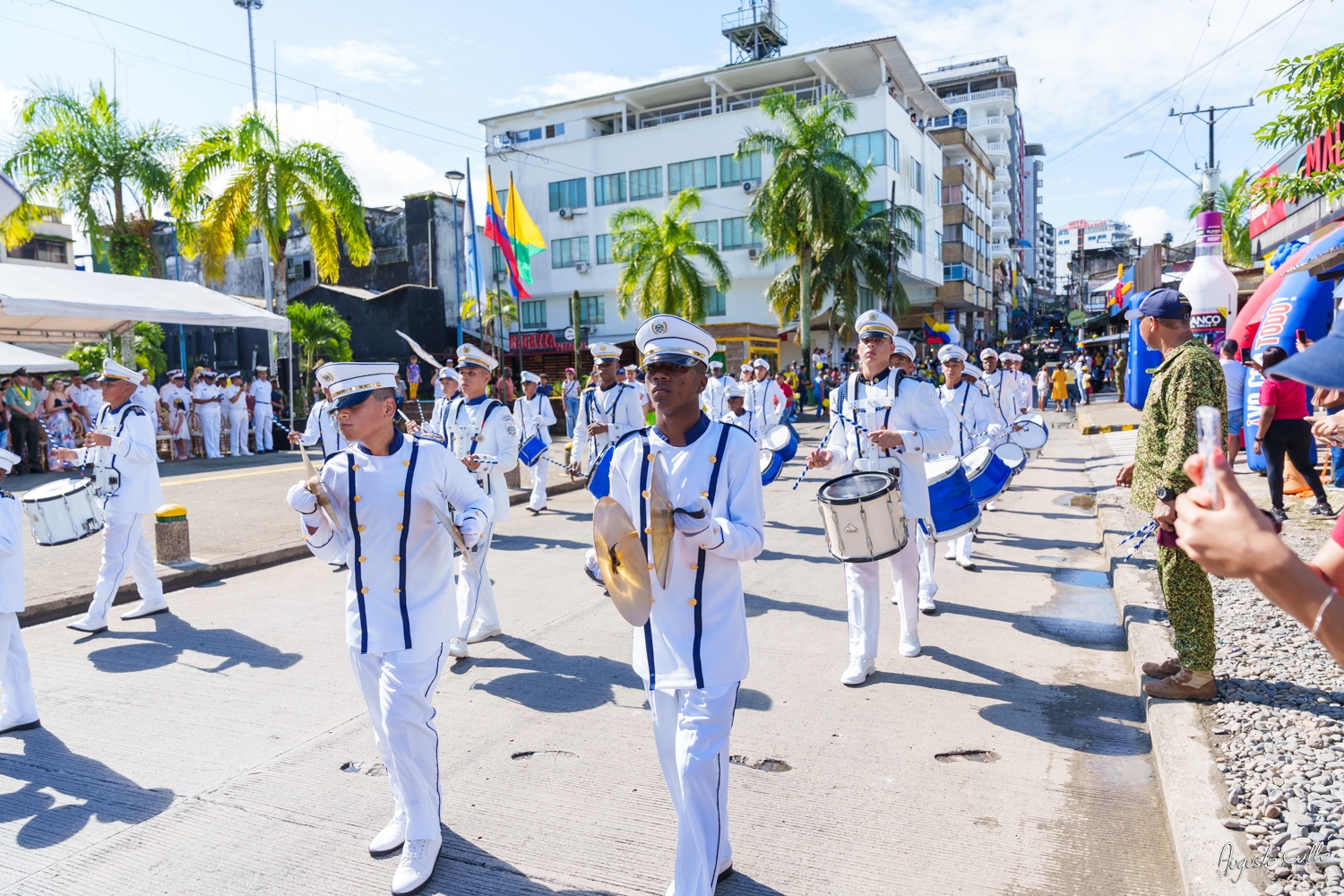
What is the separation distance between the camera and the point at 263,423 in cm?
2256

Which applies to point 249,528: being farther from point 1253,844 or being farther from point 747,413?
point 1253,844

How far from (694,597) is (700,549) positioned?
0.17 m

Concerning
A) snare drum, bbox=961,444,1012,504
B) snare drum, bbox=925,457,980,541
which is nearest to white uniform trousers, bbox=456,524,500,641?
snare drum, bbox=925,457,980,541

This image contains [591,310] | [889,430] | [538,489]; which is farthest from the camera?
[591,310]

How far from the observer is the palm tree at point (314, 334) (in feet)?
104

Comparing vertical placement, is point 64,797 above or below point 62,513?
below

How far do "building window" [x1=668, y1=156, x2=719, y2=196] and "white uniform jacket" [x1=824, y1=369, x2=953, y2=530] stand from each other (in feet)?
137

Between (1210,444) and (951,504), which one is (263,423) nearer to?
(951,504)

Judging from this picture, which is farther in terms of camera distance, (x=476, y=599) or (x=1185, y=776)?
(x=476, y=599)

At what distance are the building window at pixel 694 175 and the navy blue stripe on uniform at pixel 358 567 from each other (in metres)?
44.3

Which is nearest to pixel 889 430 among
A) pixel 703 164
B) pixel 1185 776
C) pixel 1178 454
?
pixel 1178 454

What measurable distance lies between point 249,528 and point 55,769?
6950 mm

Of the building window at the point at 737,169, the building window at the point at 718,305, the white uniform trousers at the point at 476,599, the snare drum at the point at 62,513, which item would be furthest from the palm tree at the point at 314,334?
the white uniform trousers at the point at 476,599

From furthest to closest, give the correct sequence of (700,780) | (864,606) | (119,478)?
(119,478) < (864,606) < (700,780)
